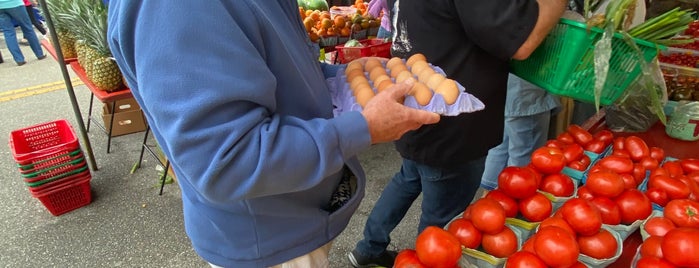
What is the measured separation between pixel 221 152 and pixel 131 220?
2.54 meters

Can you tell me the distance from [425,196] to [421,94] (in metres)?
1.05

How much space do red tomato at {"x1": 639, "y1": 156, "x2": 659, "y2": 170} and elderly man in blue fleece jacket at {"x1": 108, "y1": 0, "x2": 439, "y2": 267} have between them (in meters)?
1.07

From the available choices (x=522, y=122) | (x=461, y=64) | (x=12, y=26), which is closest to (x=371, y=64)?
(x=461, y=64)

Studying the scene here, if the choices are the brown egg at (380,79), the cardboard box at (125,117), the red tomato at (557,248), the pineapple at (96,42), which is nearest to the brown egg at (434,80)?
the brown egg at (380,79)

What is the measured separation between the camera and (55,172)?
Answer: 9.73ft

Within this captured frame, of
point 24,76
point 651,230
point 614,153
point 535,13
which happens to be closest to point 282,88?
point 535,13

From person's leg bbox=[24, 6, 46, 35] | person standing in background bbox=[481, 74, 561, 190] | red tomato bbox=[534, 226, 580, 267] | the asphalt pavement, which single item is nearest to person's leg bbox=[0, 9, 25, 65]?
person's leg bbox=[24, 6, 46, 35]

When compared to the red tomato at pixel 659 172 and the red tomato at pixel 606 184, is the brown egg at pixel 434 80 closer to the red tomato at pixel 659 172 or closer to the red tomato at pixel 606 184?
the red tomato at pixel 606 184

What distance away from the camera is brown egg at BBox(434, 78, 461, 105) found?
112 centimetres

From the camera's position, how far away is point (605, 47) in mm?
1308

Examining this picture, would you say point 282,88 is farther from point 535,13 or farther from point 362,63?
point 535,13

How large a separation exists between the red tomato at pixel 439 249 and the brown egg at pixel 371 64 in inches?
21.0

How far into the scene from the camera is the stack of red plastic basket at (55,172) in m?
2.87

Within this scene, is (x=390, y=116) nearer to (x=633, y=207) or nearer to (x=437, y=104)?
(x=437, y=104)
